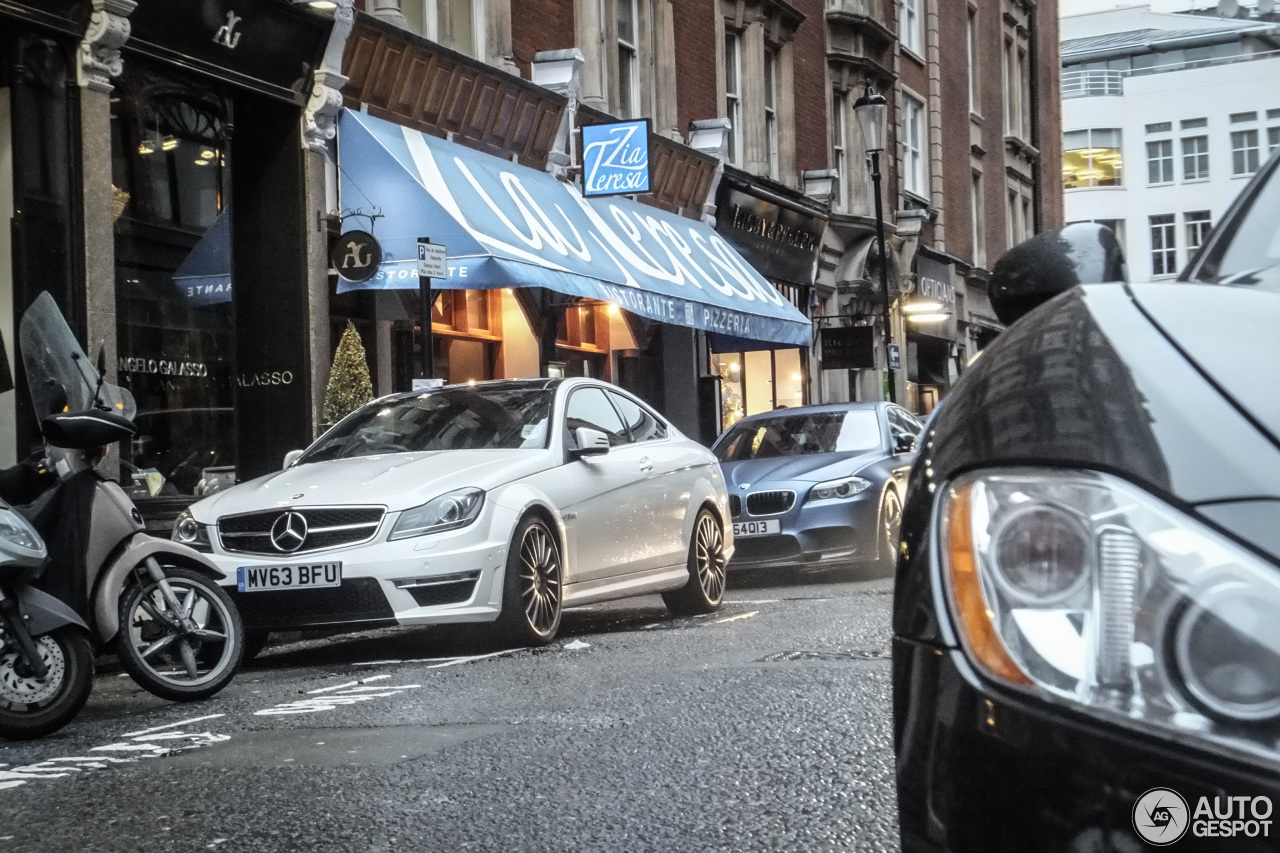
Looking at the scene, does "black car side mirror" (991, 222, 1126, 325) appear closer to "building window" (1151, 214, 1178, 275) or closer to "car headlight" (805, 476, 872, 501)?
"car headlight" (805, 476, 872, 501)

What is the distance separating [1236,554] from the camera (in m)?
1.45

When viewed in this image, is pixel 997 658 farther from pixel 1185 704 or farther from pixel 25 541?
pixel 25 541

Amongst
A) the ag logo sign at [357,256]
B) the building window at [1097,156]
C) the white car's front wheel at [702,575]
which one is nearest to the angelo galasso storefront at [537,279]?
the ag logo sign at [357,256]

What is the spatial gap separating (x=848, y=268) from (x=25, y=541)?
2539cm

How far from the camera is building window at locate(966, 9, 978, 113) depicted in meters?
40.4

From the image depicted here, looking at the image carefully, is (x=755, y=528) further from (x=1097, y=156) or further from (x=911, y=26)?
Answer: (x=1097, y=156)

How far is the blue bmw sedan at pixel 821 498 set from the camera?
13.3 metres

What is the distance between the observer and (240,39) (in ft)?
47.1

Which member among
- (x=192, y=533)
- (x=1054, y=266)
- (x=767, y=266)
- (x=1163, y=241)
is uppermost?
(x=1163, y=241)

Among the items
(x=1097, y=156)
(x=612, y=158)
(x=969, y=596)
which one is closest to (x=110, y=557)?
(x=969, y=596)

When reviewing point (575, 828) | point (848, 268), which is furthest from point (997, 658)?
point (848, 268)

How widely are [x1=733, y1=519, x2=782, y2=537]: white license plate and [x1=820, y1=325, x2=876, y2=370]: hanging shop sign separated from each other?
12.6m

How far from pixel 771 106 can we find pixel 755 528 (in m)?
15.6

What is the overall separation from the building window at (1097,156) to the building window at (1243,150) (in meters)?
4.62
